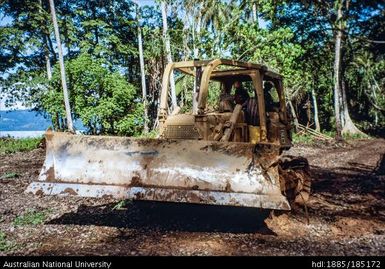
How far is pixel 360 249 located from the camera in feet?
17.1

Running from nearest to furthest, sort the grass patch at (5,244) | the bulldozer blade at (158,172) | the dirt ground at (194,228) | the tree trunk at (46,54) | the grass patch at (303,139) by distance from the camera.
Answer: the dirt ground at (194,228) → the grass patch at (5,244) → the bulldozer blade at (158,172) → the grass patch at (303,139) → the tree trunk at (46,54)

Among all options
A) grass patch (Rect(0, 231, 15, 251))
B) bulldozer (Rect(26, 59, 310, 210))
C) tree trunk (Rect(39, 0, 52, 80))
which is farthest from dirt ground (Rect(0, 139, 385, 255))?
tree trunk (Rect(39, 0, 52, 80))

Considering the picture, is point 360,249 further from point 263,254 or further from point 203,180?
point 203,180

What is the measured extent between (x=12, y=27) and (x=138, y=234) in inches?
1122

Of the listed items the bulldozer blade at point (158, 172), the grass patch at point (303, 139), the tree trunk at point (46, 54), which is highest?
the tree trunk at point (46, 54)

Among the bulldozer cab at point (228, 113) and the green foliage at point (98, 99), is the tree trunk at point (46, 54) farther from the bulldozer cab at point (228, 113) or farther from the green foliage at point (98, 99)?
the bulldozer cab at point (228, 113)

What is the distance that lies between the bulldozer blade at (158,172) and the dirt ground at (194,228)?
615mm

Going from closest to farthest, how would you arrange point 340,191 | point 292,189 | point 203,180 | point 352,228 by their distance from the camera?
1. point 203,180
2. point 352,228
3. point 292,189
4. point 340,191

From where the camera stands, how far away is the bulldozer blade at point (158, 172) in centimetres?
555

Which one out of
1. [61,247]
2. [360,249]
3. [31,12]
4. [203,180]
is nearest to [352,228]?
[360,249]

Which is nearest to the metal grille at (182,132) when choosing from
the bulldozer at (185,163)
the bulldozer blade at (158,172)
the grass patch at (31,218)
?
the bulldozer at (185,163)

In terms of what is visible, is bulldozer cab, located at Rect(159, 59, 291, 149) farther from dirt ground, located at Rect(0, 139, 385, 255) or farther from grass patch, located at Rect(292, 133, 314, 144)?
grass patch, located at Rect(292, 133, 314, 144)

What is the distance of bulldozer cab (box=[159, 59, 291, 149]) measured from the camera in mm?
6387

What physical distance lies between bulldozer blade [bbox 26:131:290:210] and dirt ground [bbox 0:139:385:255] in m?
0.62
